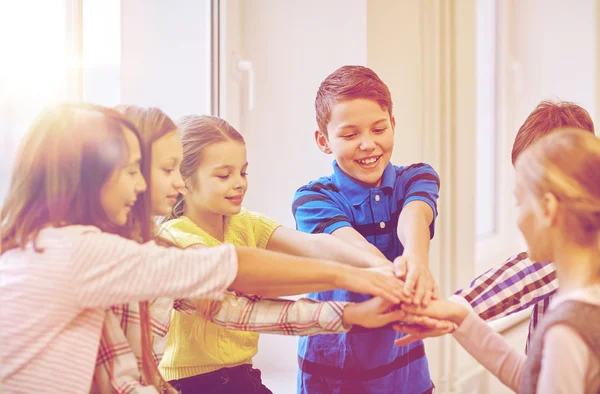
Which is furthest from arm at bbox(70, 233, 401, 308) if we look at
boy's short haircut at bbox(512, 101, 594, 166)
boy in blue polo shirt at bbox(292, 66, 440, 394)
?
boy's short haircut at bbox(512, 101, 594, 166)

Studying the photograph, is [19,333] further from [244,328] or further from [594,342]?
[594,342]

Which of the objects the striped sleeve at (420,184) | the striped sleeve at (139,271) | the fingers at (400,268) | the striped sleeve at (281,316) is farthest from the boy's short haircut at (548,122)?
the striped sleeve at (139,271)

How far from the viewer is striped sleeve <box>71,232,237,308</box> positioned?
1.83 feet

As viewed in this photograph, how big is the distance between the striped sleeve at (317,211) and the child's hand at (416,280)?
0.37 feet

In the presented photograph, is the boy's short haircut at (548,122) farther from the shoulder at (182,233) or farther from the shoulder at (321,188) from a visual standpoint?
the shoulder at (182,233)

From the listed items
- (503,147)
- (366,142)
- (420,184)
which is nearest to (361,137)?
(366,142)

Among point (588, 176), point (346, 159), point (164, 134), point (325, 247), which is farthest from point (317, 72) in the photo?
point (588, 176)

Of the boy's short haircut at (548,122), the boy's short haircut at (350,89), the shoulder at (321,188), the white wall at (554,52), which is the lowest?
the shoulder at (321,188)

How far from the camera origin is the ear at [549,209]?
60 centimetres

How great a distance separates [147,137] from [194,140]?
0.14 meters

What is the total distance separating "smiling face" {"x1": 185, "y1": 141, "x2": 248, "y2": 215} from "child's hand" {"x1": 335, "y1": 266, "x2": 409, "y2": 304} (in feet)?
0.58

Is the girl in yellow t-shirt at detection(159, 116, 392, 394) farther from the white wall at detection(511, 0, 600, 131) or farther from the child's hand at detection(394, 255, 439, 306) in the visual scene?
the white wall at detection(511, 0, 600, 131)

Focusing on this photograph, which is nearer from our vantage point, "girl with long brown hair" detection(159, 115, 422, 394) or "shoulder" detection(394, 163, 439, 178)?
"girl with long brown hair" detection(159, 115, 422, 394)

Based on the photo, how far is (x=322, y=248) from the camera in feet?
2.76
